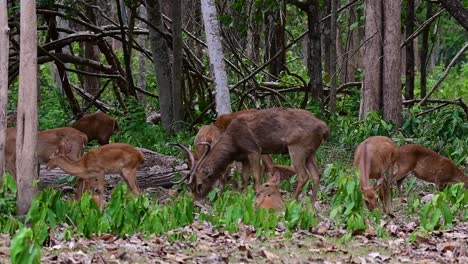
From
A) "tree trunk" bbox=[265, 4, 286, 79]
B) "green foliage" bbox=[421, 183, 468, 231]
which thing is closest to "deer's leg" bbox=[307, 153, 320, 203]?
"green foliage" bbox=[421, 183, 468, 231]

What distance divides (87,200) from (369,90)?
970cm

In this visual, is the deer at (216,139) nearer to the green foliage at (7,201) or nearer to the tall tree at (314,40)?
the green foliage at (7,201)

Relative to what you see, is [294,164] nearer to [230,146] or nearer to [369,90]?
[230,146]

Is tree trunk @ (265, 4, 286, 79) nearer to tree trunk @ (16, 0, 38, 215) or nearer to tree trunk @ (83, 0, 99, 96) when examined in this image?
tree trunk @ (83, 0, 99, 96)

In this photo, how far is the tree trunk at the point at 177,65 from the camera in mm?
17266

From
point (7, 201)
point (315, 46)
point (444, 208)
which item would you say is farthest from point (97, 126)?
point (444, 208)

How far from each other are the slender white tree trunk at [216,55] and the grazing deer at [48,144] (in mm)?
2312

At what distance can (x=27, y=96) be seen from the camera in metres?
9.52

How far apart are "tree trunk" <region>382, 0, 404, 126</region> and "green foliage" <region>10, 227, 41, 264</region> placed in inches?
463

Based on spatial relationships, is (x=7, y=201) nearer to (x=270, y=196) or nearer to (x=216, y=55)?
(x=270, y=196)

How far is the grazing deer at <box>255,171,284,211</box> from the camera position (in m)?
11.2

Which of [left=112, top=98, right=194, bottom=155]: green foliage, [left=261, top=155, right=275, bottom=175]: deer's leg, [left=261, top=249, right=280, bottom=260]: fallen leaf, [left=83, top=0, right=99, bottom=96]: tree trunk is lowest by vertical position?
[left=261, top=249, right=280, bottom=260]: fallen leaf

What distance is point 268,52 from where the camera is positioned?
24344 mm

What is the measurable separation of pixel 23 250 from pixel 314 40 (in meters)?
13.4
